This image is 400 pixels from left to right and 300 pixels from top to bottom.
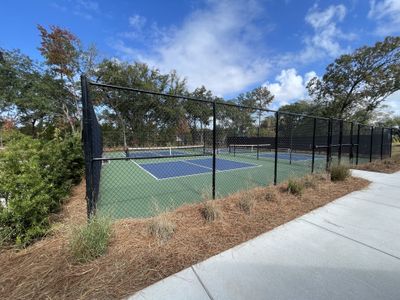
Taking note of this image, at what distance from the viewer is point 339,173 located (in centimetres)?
600

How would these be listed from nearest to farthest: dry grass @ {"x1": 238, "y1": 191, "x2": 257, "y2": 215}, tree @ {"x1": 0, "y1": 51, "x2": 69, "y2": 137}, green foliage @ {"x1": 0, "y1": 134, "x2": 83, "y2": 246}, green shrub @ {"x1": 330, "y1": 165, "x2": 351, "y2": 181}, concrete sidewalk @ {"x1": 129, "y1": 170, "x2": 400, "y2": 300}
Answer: concrete sidewalk @ {"x1": 129, "y1": 170, "x2": 400, "y2": 300}, green foliage @ {"x1": 0, "y1": 134, "x2": 83, "y2": 246}, dry grass @ {"x1": 238, "y1": 191, "x2": 257, "y2": 215}, green shrub @ {"x1": 330, "y1": 165, "x2": 351, "y2": 181}, tree @ {"x1": 0, "y1": 51, "x2": 69, "y2": 137}

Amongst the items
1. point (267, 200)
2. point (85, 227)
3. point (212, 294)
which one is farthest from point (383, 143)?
point (85, 227)

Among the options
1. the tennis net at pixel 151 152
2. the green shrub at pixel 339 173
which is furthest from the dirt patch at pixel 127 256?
the green shrub at pixel 339 173

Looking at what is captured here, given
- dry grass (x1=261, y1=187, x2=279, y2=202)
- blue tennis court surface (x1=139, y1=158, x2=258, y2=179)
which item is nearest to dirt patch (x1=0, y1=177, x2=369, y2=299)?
dry grass (x1=261, y1=187, x2=279, y2=202)

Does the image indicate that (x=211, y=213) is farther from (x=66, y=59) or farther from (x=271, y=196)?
(x=66, y=59)

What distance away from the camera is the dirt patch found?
1.88 m

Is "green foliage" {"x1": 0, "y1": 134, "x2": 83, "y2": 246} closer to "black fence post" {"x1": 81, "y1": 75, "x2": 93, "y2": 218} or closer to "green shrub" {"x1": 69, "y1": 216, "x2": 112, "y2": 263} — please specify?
"black fence post" {"x1": 81, "y1": 75, "x2": 93, "y2": 218}

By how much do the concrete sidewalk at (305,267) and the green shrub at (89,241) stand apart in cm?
76

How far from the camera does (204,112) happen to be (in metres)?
6.02

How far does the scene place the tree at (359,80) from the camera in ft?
59.1

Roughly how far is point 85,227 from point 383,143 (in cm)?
1597

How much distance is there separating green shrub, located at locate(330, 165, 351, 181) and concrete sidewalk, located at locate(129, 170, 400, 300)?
8.88 feet

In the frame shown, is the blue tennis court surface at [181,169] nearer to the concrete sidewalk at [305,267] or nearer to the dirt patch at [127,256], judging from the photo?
the dirt patch at [127,256]

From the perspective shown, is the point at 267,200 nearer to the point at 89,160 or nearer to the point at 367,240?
the point at 367,240
